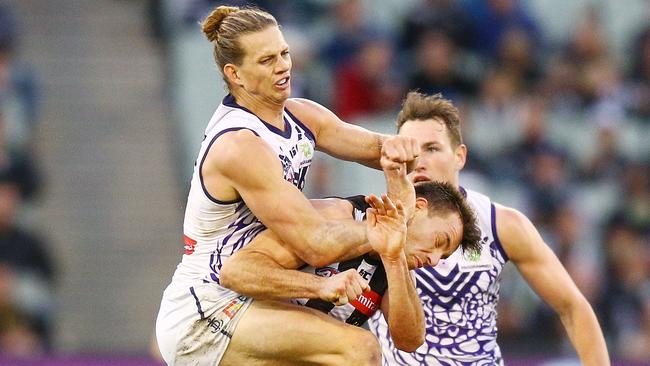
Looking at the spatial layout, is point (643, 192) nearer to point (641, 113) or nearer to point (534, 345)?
point (641, 113)

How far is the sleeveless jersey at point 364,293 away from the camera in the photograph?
531 centimetres

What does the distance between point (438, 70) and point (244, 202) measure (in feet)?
17.6

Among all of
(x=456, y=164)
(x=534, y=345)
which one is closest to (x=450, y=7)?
(x=534, y=345)

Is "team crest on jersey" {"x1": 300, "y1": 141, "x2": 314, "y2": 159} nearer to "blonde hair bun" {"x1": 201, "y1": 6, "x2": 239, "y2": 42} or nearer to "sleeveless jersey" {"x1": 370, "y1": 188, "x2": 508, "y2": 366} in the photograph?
"blonde hair bun" {"x1": 201, "y1": 6, "x2": 239, "y2": 42}

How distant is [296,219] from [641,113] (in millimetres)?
6238

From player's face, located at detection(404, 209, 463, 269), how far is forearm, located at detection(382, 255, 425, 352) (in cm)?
20

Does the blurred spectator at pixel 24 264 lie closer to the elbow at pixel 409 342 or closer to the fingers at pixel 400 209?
the elbow at pixel 409 342

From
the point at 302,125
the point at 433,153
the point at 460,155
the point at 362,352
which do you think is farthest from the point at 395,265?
the point at 460,155

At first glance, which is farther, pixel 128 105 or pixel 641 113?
pixel 128 105

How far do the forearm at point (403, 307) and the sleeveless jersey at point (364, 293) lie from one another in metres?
0.23

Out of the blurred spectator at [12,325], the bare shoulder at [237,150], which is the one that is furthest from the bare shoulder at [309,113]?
the blurred spectator at [12,325]

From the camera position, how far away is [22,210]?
1065 centimetres

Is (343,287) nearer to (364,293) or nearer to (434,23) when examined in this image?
(364,293)

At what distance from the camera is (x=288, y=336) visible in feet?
16.6
